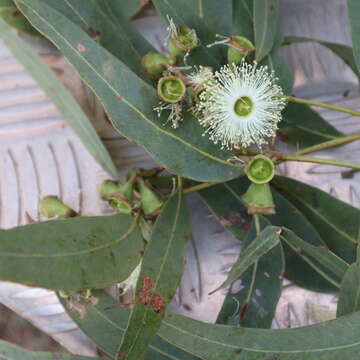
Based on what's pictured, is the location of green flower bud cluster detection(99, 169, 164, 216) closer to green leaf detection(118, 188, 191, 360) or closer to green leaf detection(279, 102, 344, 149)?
green leaf detection(118, 188, 191, 360)

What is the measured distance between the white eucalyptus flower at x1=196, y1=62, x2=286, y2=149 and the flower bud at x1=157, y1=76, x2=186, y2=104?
34 mm

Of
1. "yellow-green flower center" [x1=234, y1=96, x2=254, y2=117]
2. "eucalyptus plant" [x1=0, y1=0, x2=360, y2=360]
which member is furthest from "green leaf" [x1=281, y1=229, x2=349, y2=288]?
"yellow-green flower center" [x1=234, y1=96, x2=254, y2=117]

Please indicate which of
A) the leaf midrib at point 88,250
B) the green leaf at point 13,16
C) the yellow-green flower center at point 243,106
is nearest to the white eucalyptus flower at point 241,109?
the yellow-green flower center at point 243,106

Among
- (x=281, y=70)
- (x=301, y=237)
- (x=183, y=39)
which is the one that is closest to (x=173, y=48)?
(x=183, y=39)

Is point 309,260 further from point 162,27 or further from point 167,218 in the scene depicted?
point 162,27

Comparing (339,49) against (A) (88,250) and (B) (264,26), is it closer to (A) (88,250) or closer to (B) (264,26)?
(B) (264,26)

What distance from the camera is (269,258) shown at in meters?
0.62

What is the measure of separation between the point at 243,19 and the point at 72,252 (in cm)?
31

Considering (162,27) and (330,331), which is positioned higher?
(162,27)

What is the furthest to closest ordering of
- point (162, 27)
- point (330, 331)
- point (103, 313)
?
point (162, 27) < point (103, 313) < point (330, 331)

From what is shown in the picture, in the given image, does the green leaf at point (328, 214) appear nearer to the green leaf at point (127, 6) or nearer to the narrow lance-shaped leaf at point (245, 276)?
the narrow lance-shaped leaf at point (245, 276)

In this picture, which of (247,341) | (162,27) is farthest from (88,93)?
(247,341)

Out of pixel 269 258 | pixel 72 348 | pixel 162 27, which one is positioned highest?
pixel 162 27

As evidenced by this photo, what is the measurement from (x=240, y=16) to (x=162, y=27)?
0.37 ft
